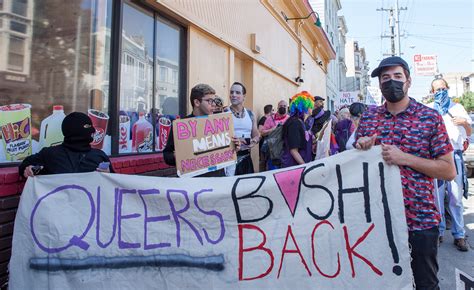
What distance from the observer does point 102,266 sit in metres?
2.61

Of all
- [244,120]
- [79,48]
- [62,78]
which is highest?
[79,48]

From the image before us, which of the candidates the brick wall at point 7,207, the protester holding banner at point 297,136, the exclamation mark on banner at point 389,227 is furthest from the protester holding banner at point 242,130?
the brick wall at point 7,207

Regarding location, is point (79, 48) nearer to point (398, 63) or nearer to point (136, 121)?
point (136, 121)

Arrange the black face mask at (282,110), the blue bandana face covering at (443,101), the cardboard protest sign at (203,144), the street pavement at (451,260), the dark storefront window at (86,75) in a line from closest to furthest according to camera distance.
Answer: the cardboard protest sign at (203,144), the dark storefront window at (86,75), the street pavement at (451,260), the blue bandana face covering at (443,101), the black face mask at (282,110)

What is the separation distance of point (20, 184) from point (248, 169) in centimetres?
227

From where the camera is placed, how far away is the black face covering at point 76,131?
276 cm

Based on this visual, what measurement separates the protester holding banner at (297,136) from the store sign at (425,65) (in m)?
27.4

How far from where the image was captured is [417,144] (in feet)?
7.23

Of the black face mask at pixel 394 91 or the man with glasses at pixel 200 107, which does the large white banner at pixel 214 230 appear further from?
the man with glasses at pixel 200 107

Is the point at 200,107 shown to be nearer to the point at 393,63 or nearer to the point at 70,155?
the point at 70,155

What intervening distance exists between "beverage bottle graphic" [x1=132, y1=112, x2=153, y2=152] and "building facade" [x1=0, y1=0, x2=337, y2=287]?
2cm

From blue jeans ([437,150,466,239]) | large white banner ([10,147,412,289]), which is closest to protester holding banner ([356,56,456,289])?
large white banner ([10,147,412,289])

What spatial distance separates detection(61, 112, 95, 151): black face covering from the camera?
2.76 m

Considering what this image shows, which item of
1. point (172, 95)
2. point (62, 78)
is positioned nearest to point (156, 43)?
point (172, 95)
